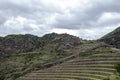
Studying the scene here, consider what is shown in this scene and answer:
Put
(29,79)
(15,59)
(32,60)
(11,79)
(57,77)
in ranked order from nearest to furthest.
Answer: (57,77) → (29,79) → (11,79) → (32,60) → (15,59)

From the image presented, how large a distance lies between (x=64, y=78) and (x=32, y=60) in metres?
96.3

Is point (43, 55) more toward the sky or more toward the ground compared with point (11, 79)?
more toward the sky

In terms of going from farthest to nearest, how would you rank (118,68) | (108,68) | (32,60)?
(32,60)
(108,68)
(118,68)

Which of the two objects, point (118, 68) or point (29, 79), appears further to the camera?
point (29, 79)

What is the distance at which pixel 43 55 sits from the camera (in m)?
184

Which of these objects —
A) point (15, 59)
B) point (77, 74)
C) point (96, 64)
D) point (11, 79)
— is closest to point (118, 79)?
point (77, 74)

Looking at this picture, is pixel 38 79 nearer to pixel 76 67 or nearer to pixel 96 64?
pixel 76 67

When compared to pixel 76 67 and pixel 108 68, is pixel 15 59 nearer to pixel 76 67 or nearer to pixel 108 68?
pixel 76 67

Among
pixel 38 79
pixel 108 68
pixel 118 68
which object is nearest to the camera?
pixel 118 68

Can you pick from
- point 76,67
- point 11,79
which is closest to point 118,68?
point 76,67

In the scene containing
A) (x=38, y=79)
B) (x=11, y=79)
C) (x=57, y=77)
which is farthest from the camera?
(x=11, y=79)

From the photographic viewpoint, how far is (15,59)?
19950 cm

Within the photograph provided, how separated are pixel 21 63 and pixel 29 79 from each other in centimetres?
7868

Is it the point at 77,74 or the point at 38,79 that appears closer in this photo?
the point at 77,74
